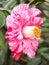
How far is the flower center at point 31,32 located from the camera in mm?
457

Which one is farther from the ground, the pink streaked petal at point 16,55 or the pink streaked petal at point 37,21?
the pink streaked petal at point 37,21

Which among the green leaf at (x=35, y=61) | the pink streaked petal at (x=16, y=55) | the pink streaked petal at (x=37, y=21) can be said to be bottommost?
the green leaf at (x=35, y=61)

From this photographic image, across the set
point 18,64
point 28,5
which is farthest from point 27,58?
point 28,5

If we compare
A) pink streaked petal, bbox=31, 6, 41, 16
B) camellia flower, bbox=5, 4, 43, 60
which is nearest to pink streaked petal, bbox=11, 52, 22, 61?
camellia flower, bbox=5, 4, 43, 60

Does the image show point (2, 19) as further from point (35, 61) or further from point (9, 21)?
point (35, 61)

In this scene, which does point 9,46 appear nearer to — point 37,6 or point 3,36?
point 3,36

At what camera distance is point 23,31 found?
0.46m

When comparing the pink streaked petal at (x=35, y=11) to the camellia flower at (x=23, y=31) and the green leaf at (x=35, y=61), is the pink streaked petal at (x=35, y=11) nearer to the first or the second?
the camellia flower at (x=23, y=31)

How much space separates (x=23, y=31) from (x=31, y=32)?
0.06 feet

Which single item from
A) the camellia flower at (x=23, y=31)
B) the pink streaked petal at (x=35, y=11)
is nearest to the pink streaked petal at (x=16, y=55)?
the camellia flower at (x=23, y=31)

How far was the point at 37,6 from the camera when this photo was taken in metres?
0.50

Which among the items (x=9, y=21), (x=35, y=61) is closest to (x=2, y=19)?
(x=9, y=21)

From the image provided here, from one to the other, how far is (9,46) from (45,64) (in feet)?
0.31

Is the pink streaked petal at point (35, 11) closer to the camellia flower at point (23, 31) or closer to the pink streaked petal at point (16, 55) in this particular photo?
the camellia flower at point (23, 31)
